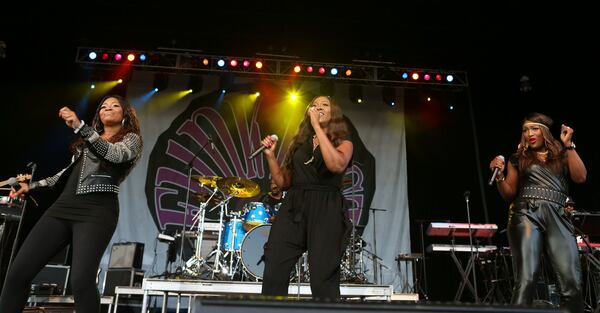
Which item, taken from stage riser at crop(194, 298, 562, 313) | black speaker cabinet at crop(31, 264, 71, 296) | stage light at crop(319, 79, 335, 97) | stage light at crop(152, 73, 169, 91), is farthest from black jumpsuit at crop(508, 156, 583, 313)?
stage light at crop(152, 73, 169, 91)

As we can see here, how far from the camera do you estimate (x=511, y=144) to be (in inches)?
339

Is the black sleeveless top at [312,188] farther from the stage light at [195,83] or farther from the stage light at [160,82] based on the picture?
the stage light at [160,82]

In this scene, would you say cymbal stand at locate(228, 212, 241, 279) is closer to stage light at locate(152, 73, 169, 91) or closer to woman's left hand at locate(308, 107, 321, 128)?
stage light at locate(152, 73, 169, 91)

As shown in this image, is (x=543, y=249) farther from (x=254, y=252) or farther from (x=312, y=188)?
(x=254, y=252)

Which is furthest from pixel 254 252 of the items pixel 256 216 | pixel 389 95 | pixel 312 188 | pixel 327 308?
pixel 389 95

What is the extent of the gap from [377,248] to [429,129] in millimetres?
2604

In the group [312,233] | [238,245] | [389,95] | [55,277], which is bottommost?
[55,277]

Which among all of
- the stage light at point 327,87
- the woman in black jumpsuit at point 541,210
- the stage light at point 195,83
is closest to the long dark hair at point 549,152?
the woman in black jumpsuit at point 541,210

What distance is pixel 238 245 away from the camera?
6.06m

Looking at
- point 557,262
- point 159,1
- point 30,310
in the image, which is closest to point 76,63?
point 159,1

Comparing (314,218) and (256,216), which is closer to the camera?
(314,218)

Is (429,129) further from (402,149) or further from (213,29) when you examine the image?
(213,29)

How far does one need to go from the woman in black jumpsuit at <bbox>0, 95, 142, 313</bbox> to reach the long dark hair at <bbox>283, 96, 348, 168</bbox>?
0.96 metres

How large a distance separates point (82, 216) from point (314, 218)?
1.28 meters
